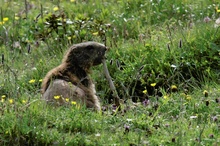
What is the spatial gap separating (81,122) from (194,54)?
2.57 m

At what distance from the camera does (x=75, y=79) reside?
727cm

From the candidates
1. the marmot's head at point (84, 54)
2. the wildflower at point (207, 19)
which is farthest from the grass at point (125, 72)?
the marmot's head at point (84, 54)

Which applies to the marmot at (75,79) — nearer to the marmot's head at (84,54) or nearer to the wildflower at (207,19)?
the marmot's head at (84,54)

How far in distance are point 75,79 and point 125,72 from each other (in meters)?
0.97

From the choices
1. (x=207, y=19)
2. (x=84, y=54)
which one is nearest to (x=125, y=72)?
(x=84, y=54)

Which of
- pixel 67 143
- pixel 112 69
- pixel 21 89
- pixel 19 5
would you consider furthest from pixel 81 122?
pixel 19 5

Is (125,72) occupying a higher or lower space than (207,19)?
lower

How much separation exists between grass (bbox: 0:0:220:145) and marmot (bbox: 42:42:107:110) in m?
0.20

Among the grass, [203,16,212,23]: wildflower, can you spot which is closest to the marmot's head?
the grass

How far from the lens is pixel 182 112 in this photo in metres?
6.08

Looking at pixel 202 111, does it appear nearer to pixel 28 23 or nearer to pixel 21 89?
pixel 21 89

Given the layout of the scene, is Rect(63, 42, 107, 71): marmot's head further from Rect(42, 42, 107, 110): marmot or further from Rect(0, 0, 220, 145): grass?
Rect(0, 0, 220, 145): grass

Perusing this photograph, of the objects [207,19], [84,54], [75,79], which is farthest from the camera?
[207,19]

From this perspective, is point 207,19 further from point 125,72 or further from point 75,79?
point 75,79
